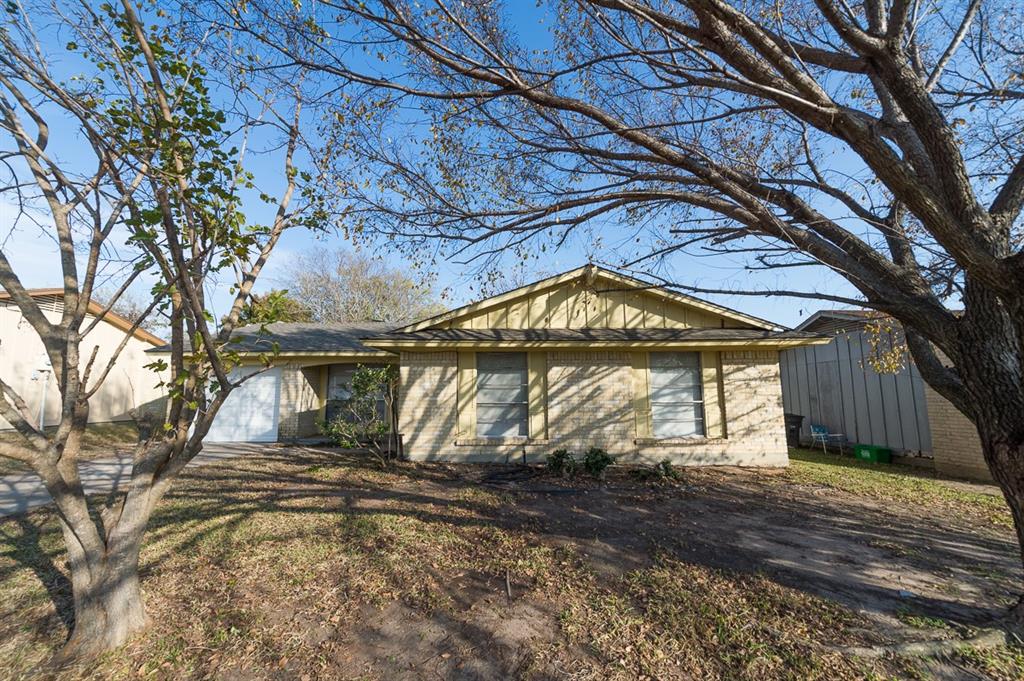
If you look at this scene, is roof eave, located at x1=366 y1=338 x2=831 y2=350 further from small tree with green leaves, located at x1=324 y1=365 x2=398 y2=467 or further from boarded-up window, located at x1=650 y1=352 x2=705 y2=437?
small tree with green leaves, located at x1=324 y1=365 x2=398 y2=467

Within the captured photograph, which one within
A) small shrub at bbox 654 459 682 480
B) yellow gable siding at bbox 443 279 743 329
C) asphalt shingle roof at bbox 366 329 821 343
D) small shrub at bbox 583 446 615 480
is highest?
yellow gable siding at bbox 443 279 743 329

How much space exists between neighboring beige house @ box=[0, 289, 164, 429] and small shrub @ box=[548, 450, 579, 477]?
34.1 ft

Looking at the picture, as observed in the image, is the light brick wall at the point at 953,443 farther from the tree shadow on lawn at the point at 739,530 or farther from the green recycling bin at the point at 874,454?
the tree shadow on lawn at the point at 739,530

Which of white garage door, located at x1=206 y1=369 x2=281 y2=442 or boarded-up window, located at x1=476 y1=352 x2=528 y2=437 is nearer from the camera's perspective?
boarded-up window, located at x1=476 y1=352 x2=528 y2=437

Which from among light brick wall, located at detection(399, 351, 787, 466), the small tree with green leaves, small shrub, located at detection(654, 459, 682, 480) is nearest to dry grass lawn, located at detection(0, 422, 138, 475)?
the small tree with green leaves

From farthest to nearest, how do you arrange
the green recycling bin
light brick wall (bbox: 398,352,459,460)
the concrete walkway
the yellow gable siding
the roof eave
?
the green recycling bin
the yellow gable siding
light brick wall (bbox: 398,352,459,460)
the roof eave
the concrete walkway

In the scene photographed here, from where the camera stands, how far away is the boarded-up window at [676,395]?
34.1 feet

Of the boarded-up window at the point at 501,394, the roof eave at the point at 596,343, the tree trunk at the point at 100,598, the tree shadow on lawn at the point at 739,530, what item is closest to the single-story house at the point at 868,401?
the roof eave at the point at 596,343

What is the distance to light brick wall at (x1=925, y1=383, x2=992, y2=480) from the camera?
919 centimetres

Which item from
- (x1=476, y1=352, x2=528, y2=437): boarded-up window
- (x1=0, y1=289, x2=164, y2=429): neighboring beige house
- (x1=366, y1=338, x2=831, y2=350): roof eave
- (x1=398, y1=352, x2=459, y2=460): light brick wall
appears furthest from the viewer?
(x1=0, y1=289, x2=164, y2=429): neighboring beige house

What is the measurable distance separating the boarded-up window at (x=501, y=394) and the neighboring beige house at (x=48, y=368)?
8582 mm

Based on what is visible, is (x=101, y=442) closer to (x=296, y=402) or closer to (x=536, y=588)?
(x=296, y=402)

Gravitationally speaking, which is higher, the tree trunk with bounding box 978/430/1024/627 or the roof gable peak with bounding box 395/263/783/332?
the roof gable peak with bounding box 395/263/783/332

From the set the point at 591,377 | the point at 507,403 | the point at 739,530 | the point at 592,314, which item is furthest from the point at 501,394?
the point at 739,530
